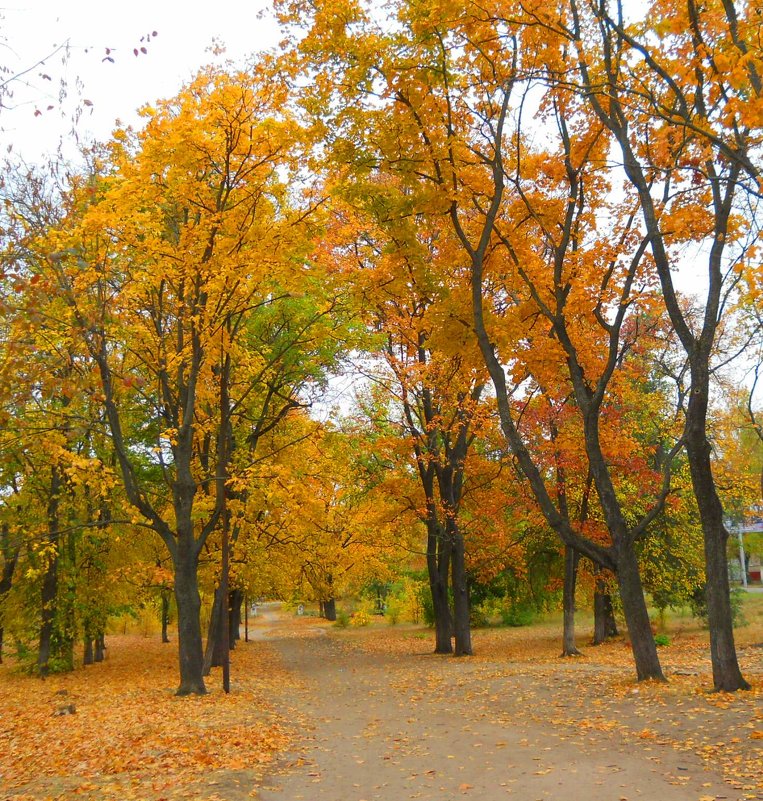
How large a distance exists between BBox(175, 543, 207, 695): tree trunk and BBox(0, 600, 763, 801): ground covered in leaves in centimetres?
49

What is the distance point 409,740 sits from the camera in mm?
8680

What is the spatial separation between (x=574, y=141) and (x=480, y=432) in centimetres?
943

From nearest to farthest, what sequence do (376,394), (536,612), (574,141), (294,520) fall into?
(574,141), (294,520), (376,394), (536,612)

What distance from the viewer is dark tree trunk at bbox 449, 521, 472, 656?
20.2 metres

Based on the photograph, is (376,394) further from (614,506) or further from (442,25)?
(442,25)

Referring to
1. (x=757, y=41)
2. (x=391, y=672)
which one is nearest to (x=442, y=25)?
(x=757, y=41)

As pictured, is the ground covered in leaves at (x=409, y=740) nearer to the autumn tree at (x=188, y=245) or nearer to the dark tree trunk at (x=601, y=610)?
the autumn tree at (x=188, y=245)

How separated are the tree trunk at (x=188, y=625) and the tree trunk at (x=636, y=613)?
7472 mm

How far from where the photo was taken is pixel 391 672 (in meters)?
17.7

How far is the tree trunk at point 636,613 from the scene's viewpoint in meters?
10.5

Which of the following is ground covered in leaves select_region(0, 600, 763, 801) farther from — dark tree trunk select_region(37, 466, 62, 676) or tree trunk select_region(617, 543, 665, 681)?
dark tree trunk select_region(37, 466, 62, 676)

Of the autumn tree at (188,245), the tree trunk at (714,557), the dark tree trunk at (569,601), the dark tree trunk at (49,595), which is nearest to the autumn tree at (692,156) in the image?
the tree trunk at (714,557)

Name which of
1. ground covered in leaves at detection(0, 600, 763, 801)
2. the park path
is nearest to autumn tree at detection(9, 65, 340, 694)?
ground covered in leaves at detection(0, 600, 763, 801)

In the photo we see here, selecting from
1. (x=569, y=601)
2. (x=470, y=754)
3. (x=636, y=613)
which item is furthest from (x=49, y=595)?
(x=636, y=613)
